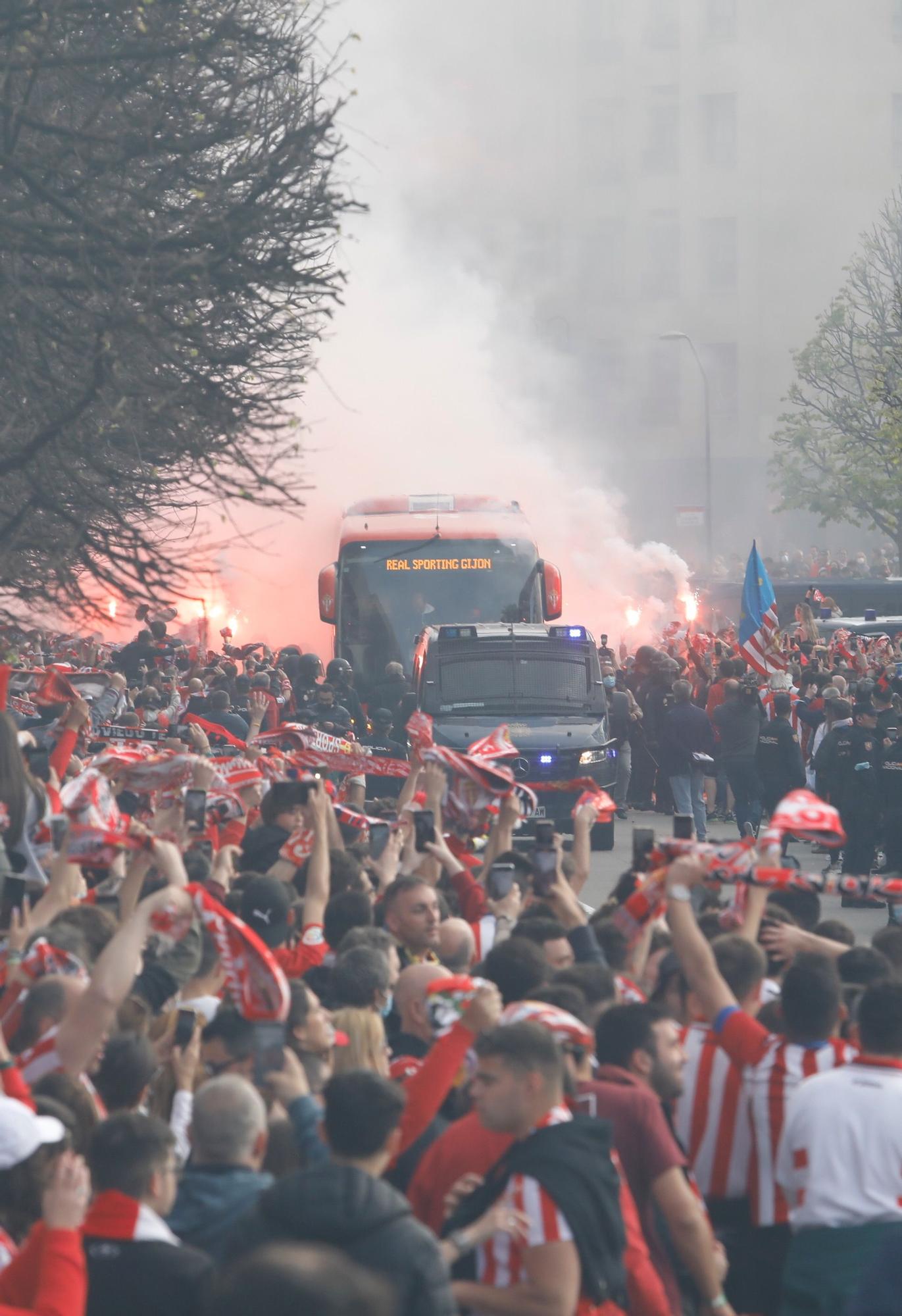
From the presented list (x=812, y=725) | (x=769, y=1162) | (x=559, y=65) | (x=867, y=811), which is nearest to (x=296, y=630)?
(x=812, y=725)

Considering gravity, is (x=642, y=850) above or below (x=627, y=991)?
above

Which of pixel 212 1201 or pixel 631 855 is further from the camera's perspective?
pixel 631 855

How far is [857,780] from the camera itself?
14828mm

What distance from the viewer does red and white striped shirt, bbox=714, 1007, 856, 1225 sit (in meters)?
4.64

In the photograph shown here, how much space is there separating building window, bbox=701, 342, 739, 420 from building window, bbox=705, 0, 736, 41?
11303 mm

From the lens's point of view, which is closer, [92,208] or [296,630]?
[92,208]

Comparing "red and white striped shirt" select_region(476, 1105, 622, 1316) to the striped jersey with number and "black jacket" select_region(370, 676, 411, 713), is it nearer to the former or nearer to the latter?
the striped jersey with number

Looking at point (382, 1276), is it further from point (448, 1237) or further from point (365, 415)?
point (365, 415)

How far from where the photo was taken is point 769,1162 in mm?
4668

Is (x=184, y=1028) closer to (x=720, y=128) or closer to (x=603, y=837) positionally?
(x=603, y=837)

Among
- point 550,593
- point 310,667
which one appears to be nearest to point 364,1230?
point 310,667

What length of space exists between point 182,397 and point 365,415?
29.7 meters

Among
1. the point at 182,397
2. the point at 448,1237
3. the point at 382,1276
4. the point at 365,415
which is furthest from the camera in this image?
the point at 365,415

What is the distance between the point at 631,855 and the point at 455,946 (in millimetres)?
8371
